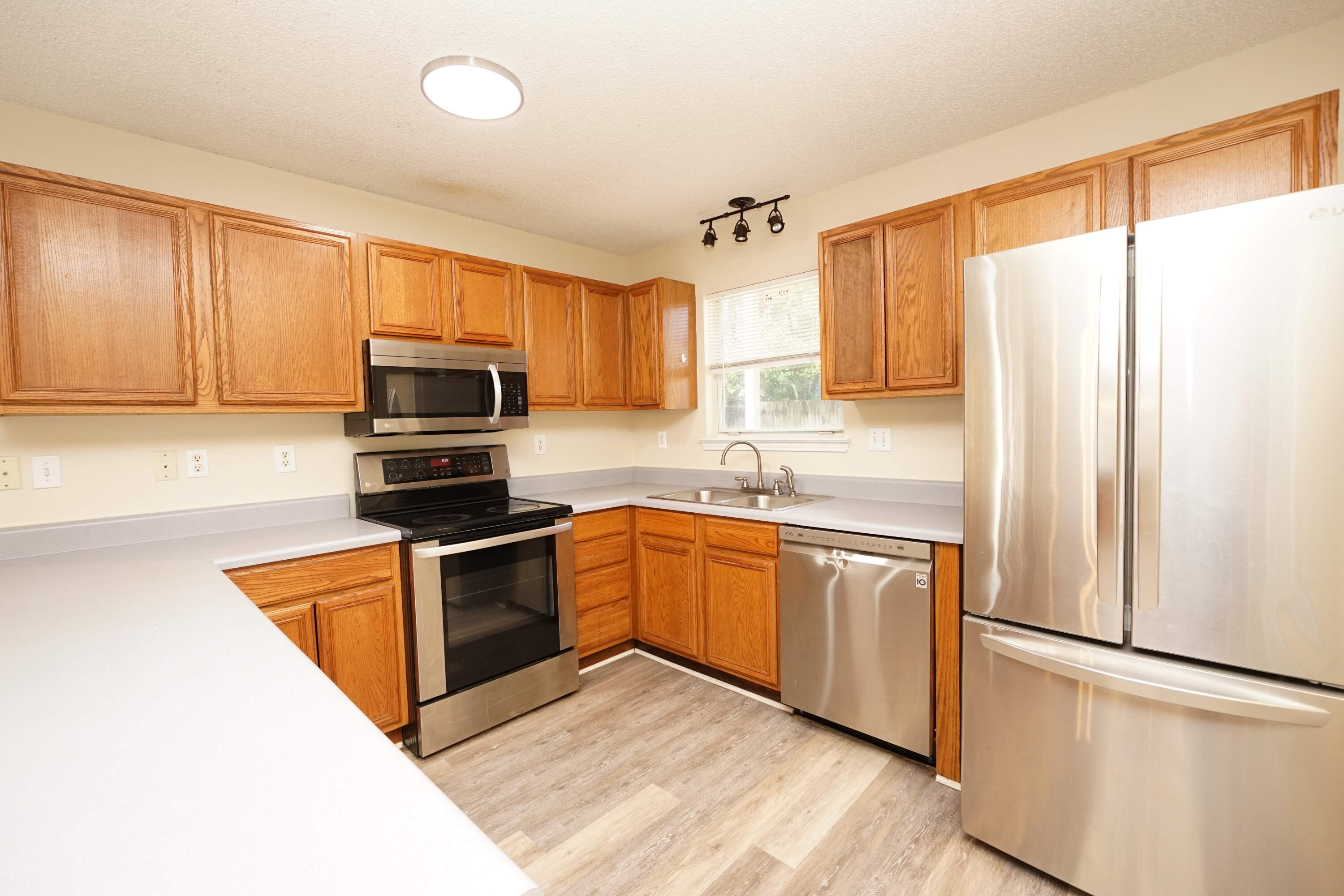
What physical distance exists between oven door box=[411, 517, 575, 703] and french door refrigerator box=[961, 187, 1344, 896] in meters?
1.75

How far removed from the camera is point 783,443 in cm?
322

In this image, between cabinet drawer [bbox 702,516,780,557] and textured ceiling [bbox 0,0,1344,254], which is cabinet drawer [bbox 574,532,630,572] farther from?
textured ceiling [bbox 0,0,1344,254]

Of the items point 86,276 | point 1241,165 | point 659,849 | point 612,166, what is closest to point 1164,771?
point 659,849

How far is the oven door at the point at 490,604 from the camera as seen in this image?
2.34 m

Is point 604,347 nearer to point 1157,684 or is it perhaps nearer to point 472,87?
point 472,87

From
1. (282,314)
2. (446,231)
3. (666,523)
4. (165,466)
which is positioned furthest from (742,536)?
(165,466)

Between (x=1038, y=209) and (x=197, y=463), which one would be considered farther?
(x=197, y=463)

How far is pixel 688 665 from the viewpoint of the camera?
10.0 ft

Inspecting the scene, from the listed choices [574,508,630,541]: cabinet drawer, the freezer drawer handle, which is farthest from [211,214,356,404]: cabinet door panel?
the freezer drawer handle

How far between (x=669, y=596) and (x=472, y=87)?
2298mm

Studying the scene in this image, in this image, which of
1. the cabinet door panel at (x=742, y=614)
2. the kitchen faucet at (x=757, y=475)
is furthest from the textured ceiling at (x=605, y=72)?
the cabinet door panel at (x=742, y=614)

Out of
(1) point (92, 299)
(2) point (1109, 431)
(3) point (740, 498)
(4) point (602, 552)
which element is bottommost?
(4) point (602, 552)

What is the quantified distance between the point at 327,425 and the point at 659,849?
2.20 m

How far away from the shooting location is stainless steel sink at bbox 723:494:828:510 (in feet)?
9.46
